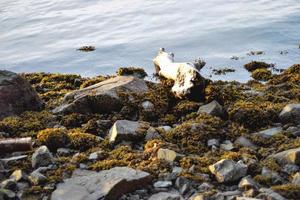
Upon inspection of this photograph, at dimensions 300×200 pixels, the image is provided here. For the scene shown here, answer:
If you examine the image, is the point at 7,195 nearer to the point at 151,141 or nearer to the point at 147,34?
the point at 151,141

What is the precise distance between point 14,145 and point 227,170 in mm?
3629

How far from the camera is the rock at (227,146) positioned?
29.4 ft

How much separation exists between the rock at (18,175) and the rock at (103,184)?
602mm

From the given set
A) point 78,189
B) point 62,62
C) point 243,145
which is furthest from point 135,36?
point 78,189

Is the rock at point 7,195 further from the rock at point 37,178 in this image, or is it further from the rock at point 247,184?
the rock at point 247,184

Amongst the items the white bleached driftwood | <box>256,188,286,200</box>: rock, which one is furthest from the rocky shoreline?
the white bleached driftwood

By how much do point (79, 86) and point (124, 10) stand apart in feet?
39.5

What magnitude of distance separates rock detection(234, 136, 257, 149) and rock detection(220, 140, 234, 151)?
122 mm

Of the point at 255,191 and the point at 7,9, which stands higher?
the point at 7,9

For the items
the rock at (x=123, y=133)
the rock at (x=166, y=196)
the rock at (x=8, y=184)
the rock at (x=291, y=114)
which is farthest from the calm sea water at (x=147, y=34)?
the rock at (x=8, y=184)

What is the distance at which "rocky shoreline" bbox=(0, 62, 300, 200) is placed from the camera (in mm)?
7480

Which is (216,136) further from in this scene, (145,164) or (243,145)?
(145,164)

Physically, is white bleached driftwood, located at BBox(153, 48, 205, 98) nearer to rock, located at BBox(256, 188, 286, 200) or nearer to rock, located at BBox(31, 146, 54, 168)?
rock, located at BBox(31, 146, 54, 168)

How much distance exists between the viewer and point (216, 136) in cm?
948
